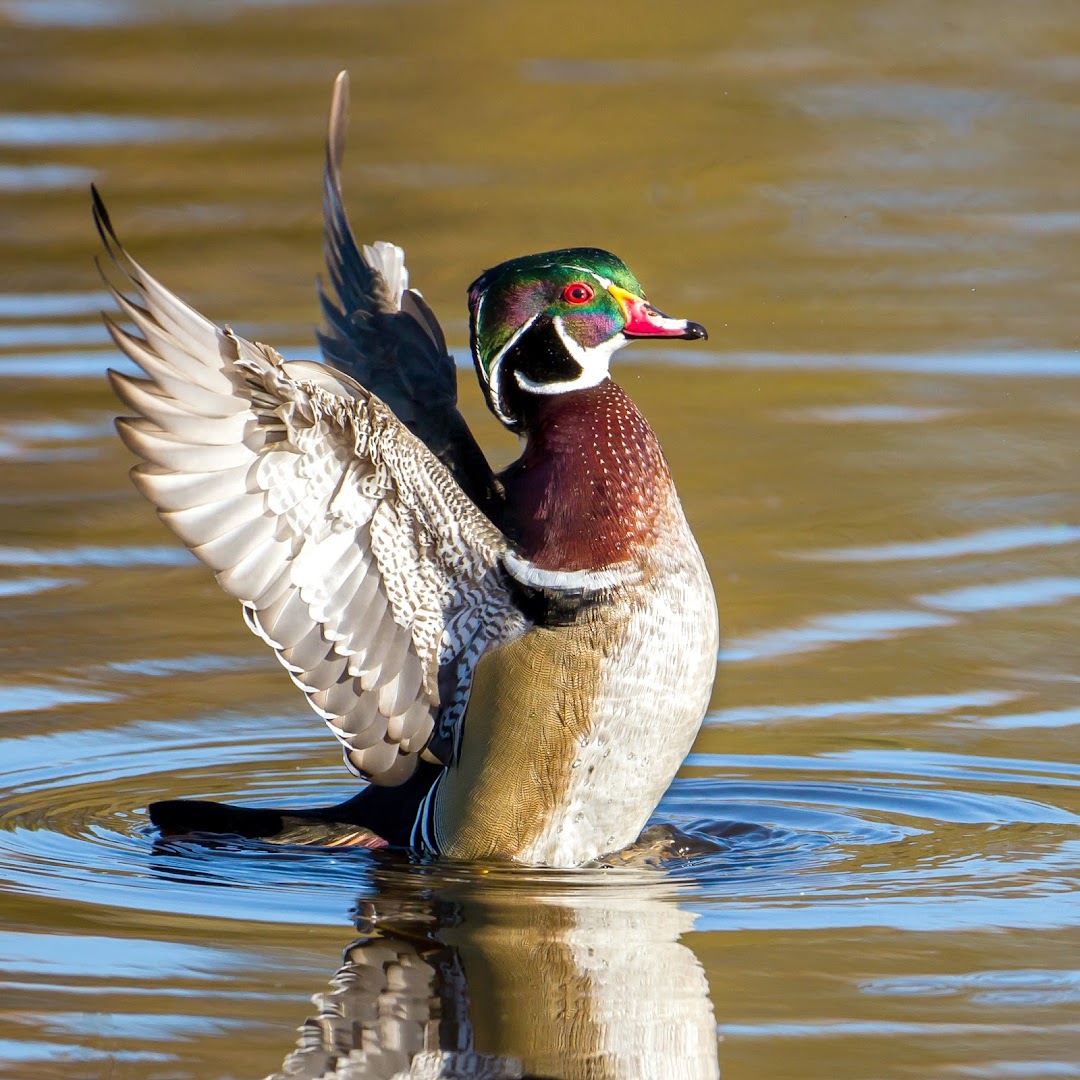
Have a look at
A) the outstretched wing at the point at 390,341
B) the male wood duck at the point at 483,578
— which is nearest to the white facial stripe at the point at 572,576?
the male wood duck at the point at 483,578

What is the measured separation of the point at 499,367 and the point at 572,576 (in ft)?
2.15

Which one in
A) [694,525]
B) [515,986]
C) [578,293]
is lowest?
[515,986]

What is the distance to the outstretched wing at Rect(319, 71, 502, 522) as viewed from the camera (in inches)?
266

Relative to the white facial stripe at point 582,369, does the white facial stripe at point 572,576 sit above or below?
below

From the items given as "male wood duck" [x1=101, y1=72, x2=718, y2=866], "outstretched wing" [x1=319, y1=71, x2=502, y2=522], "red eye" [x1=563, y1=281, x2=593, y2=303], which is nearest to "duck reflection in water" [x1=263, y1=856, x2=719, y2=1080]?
"male wood duck" [x1=101, y1=72, x2=718, y2=866]

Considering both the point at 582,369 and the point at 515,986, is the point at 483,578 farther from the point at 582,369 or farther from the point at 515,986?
the point at 515,986

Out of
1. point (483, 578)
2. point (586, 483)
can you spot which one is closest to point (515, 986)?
point (483, 578)

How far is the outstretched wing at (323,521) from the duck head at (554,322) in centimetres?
A: 50

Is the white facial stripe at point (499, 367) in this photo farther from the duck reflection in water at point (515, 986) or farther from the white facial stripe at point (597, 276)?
the duck reflection in water at point (515, 986)

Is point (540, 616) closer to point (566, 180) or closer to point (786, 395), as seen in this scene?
point (786, 395)

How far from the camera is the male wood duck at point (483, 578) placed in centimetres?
579

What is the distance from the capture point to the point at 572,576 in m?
6.26

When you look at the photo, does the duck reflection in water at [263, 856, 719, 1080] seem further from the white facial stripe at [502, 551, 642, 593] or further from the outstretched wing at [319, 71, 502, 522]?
the outstretched wing at [319, 71, 502, 522]

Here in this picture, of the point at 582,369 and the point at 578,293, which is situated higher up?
the point at 578,293
